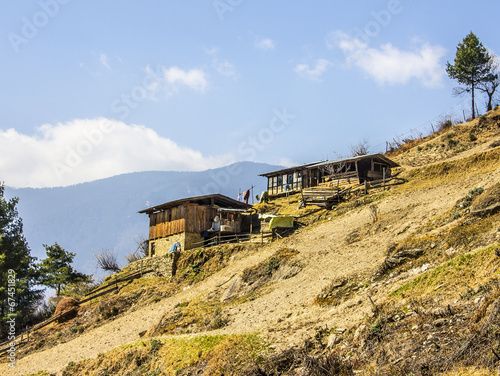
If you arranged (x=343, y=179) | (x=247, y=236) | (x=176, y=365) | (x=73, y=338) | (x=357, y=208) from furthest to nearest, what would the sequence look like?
(x=343, y=179) → (x=247, y=236) → (x=357, y=208) → (x=73, y=338) → (x=176, y=365)

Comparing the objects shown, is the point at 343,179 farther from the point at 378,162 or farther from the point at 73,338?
the point at 73,338

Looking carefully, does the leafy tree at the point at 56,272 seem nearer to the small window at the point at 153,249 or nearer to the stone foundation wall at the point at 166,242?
the small window at the point at 153,249

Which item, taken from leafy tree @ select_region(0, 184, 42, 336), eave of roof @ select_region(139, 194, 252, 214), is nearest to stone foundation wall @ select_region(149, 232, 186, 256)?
eave of roof @ select_region(139, 194, 252, 214)

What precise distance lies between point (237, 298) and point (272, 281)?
2560mm

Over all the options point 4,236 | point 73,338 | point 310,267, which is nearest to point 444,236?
point 310,267

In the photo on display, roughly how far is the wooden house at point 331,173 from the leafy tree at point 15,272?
31.0 meters

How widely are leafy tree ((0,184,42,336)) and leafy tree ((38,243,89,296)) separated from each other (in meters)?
1.02

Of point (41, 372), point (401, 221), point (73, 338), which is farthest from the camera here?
point (73, 338)

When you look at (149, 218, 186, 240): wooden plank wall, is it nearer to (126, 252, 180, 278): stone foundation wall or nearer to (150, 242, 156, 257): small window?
(150, 242, 156, 257): small window

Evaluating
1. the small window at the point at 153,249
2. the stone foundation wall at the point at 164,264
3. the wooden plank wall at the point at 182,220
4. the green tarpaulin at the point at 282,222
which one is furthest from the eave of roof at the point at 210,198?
the green tarpaulin at the point at 282,222

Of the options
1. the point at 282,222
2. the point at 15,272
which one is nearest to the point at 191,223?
the point at 282,222

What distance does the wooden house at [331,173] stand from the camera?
176ft

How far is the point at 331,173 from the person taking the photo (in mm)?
56312

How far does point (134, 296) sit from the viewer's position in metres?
38.8
